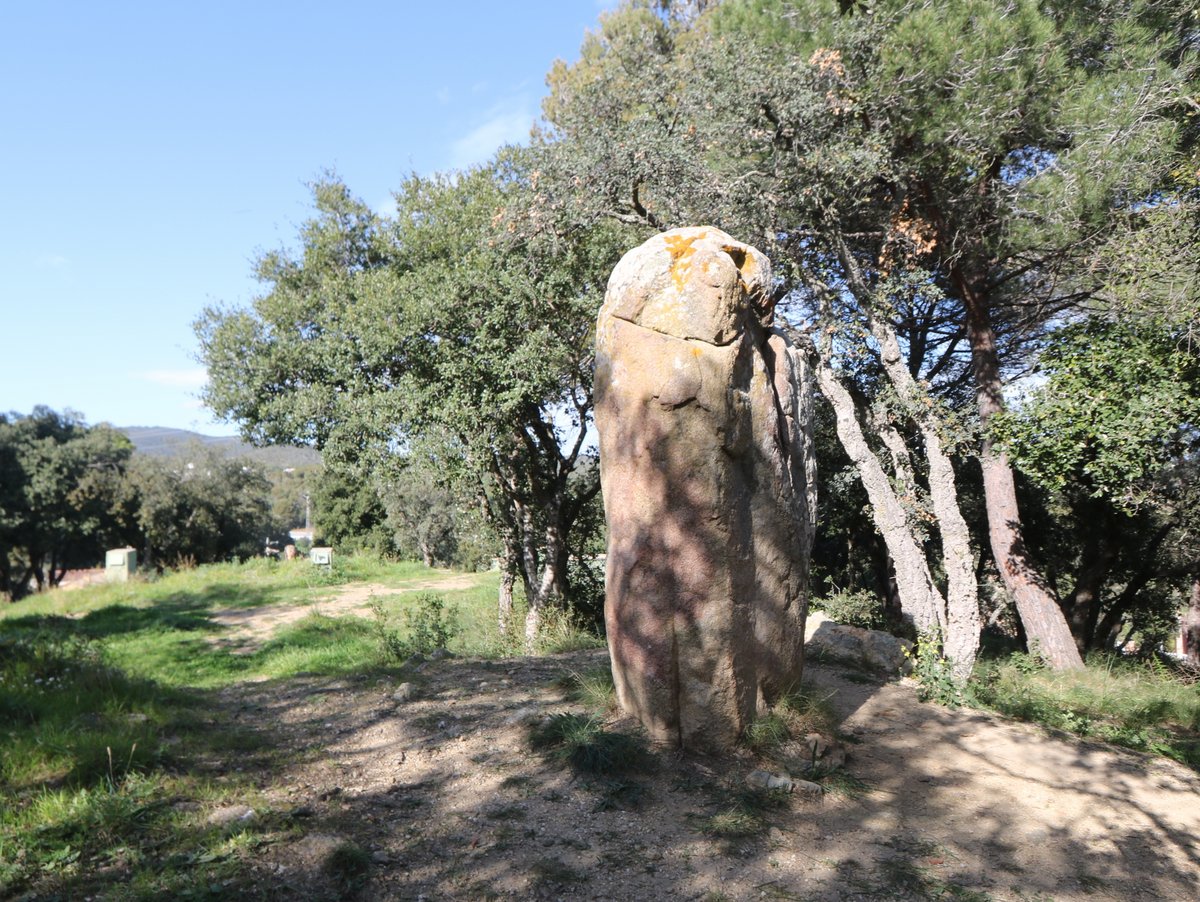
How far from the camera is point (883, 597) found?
44.4ft

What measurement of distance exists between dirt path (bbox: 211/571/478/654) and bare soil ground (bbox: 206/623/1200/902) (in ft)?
19.1

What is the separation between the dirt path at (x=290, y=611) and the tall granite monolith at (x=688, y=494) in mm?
7653

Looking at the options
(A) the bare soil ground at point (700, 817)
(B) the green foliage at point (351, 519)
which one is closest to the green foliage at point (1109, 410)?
(A) the bare soil ground at point (700, 817)

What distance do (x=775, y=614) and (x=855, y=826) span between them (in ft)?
4.50

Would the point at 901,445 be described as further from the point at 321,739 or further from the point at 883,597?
the point at 321,739

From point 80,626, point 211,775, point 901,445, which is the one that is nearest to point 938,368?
point 901,445

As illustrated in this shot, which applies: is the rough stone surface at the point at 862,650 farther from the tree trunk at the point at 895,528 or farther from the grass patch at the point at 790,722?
the grass patch at the point at 790,722

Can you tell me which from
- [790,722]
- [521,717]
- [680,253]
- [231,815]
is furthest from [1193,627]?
[231,815]

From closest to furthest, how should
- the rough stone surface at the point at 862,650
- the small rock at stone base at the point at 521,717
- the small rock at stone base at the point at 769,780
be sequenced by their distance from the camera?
the small rock at stone base at the point at 769,780, the small rock at stone base at the point at 521,717, the rough stone surface at the point at 862,650

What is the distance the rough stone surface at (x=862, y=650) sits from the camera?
774cm

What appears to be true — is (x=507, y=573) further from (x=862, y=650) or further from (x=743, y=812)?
(x=743, y=812)

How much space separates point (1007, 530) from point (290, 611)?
11774 millimetres

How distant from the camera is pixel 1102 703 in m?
7.15

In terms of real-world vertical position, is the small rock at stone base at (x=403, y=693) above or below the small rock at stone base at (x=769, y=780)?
above
